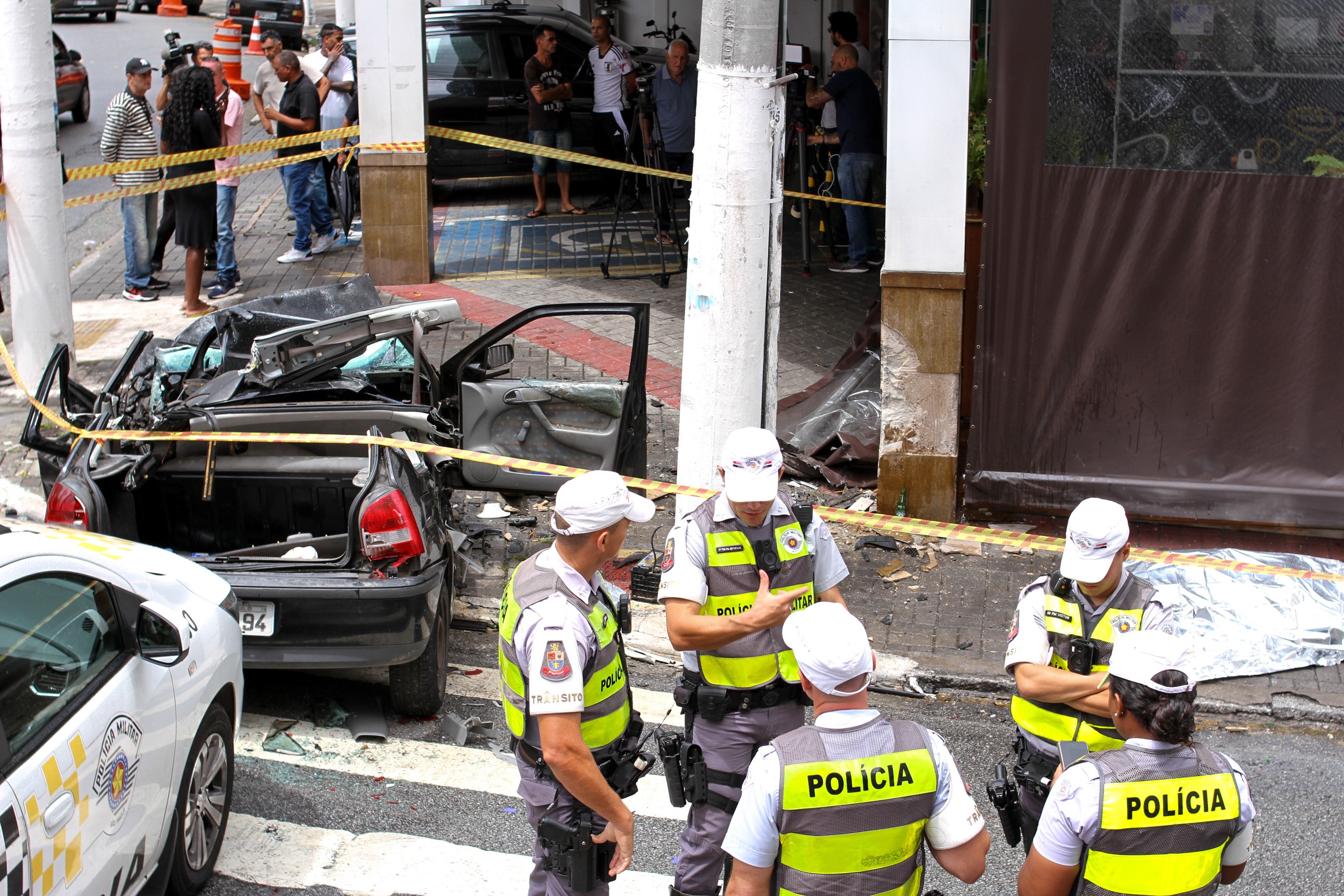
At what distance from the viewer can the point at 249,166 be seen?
1120cm

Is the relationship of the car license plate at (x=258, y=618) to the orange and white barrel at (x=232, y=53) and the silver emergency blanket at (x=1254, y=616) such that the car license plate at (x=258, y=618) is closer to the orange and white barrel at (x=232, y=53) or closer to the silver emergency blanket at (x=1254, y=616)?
the silver emergency blanket at (x=1254, y=616)

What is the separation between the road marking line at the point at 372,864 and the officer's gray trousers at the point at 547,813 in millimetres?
778

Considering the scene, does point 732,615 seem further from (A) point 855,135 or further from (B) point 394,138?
(A) point 855,135

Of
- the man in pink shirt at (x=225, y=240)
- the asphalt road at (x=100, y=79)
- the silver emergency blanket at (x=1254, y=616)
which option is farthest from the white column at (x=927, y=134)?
the man in pink shirt at (x=225, y=240)

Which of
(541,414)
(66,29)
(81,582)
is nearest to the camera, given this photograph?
(81,582)

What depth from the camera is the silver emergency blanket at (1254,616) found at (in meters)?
6.25

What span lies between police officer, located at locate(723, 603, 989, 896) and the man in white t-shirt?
38.2 feet

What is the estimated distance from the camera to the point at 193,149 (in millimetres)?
11164

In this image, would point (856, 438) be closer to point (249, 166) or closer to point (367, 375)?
point (367, 375)

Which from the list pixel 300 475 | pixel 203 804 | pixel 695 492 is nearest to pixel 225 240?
pixel 300 475

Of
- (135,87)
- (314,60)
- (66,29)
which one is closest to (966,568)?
(135,87)

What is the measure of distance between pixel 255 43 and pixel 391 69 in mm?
14001

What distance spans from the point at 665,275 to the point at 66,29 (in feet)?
75.0

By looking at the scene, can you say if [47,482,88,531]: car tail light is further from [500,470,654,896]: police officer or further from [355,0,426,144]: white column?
[355,0,426,144]: white column
